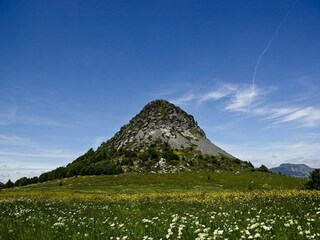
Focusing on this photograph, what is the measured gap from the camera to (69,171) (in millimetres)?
129500

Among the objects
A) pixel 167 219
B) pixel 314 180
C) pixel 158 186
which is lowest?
pixel 167 219

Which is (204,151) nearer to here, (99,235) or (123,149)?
(123,149)

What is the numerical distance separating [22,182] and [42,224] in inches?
4703

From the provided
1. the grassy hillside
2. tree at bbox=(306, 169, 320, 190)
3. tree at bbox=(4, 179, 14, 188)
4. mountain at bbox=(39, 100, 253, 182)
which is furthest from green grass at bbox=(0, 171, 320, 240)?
tree at bbox=(4, 179, 14, 188)

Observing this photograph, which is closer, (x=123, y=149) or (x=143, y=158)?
(x=143, y=158)

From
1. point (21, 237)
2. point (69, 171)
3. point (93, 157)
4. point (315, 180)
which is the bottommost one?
point (21, 237)

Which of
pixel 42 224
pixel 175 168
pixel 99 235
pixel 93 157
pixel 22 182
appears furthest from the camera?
pixel 93 157

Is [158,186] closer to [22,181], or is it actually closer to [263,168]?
[22,181]

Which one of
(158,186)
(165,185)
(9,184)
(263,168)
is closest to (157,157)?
(263,168)

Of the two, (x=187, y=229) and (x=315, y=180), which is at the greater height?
(x=315, y=180)

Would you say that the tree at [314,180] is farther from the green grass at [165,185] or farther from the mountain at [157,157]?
the mountain at [157,157]

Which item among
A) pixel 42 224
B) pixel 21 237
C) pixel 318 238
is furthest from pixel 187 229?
pixel 42 224

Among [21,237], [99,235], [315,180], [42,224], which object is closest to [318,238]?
[99,235]

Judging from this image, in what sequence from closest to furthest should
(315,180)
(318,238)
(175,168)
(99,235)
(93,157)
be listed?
(318,238)
(99,235)
(315,180)
(175,168)
(93,157)
